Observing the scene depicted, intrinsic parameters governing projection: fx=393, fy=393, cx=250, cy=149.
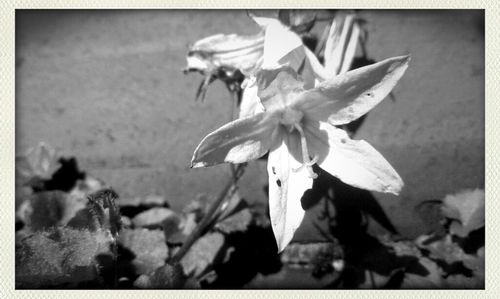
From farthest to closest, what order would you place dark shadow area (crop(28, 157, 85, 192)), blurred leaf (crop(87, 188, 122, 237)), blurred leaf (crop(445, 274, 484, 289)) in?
1. dark shadow area (crop(28, 157, 85, 192))
2. blurred leaf (crop(445, 274, 484, 289))
3. blurred leaf (crop(87, 188, 122, 237))

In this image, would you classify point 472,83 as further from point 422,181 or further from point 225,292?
point 225,292

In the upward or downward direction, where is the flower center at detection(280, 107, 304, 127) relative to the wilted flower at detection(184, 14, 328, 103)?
downward

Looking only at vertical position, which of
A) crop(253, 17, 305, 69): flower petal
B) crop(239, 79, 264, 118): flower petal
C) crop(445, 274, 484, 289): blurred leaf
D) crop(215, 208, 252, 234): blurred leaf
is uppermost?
crop(253, 17, 305, 69): flower petal

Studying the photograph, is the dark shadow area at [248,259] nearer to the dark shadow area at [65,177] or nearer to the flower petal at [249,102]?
the flower petal at [249,102]

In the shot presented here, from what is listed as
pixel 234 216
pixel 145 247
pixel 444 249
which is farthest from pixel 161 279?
pixel 444 249

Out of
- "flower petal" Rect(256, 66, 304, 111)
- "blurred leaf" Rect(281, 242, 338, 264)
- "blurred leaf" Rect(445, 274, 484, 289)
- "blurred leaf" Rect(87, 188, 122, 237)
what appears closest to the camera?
"flower petal" Rect(256, 66, 304, 111)

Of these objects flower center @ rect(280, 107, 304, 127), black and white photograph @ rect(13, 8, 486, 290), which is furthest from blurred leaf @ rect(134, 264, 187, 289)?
flower center @ rect(280, 107, 304, 127)

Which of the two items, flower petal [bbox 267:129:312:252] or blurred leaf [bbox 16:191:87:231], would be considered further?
blurred leaf [bbox 16:191:87:231]

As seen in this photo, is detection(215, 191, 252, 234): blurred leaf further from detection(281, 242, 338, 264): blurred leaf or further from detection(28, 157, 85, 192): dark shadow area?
detection(28, 157, 85, 192): dark shadow area

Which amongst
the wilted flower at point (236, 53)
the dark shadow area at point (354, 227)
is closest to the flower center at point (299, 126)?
the wilted flower at point (236, 53)
